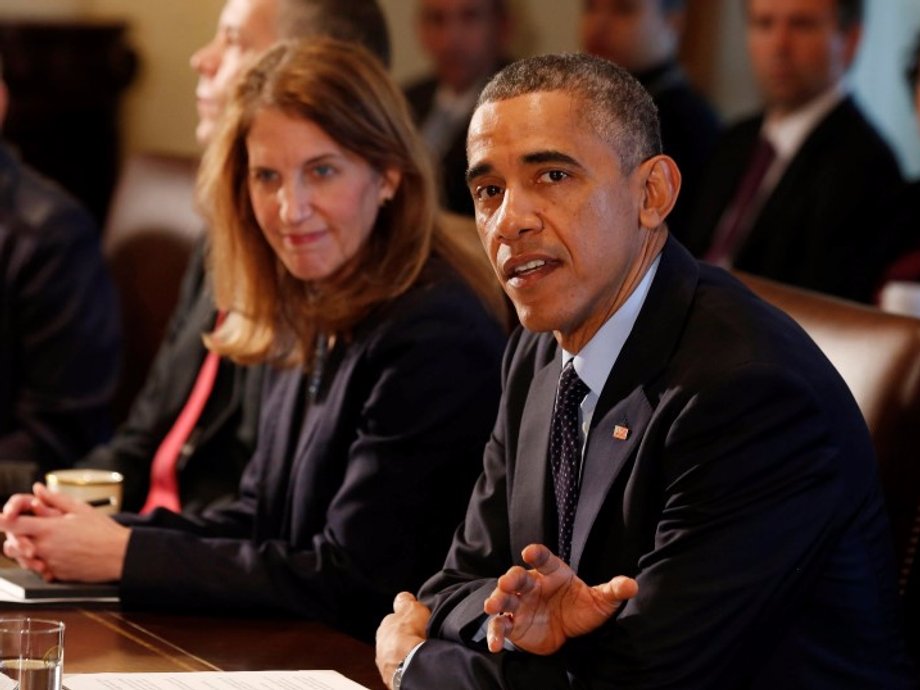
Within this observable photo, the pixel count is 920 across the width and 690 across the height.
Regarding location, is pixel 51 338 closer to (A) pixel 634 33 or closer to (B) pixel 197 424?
(B) pixel 197 424

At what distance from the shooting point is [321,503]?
8.51 feet

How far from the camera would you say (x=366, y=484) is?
2.47 m

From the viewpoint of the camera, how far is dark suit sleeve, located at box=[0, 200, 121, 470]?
363cm

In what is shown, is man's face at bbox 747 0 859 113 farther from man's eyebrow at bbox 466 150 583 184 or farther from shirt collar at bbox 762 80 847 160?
man's eyebrow at bbox 466 150 583 184

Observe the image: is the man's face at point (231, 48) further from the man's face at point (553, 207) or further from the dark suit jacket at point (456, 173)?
the man's face at point (553, 207)

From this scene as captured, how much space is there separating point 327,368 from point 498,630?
0.90 m

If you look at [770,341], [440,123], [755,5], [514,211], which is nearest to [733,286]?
[770,341]

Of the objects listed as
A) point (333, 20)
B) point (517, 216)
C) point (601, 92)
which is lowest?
point (517, 216)

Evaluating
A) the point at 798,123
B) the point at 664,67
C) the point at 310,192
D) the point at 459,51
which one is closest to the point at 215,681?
the point at 310,192

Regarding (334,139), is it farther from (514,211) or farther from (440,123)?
(440,123)

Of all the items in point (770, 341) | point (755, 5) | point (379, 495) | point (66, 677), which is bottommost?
point (66, 677)

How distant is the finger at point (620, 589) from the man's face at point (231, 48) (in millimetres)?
1840

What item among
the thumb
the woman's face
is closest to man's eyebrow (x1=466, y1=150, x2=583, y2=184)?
the woman's face

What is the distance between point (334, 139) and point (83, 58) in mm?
4352
